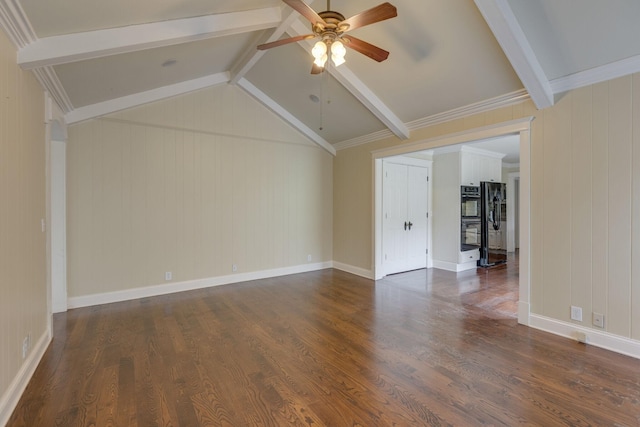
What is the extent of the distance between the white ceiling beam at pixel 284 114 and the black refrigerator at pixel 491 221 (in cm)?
363

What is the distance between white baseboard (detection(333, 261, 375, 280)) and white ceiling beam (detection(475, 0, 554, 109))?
3.64m

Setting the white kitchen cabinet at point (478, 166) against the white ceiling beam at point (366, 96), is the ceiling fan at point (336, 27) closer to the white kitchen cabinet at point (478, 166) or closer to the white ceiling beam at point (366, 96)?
the white ceiling beam at point (366, 96)

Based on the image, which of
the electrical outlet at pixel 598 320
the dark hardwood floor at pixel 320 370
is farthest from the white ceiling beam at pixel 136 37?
the electrical outlet at pixel 598 320

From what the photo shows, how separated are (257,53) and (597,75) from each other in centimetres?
381

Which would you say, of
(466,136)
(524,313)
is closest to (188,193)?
(466,136)

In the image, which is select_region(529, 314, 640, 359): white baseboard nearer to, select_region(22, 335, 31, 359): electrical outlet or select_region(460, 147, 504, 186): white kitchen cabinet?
select_region(460, 147, 504, 186): white kitchen cabinet

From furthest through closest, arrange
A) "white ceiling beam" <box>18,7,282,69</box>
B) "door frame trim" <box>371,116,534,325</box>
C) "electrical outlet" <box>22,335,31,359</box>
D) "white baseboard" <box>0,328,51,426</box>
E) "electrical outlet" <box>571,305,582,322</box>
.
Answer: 1. "door frame trim" <box>371,116,534,325</box>
2. "electrical outlet" <box>571,305,582,322</box>
3. "white ceiling beam" <box>18,7,282,69</box>
4. "electrical outlet" <box>22,335,31,359</box>
5. "white baseboard" <box>0,328,51,426</box>

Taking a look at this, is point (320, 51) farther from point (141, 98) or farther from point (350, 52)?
point (141, 98)

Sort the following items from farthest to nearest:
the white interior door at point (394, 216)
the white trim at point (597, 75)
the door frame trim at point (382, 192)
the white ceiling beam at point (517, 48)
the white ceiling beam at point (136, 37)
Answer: the white interior door at point (394, 216) < the door frame trim at point (382, 192) < the white trim at point (597, 75) < the white ceiling beam at point (517, 48) < the white ceiling beam at point (136, 37)

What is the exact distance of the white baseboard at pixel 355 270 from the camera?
565 centimetres

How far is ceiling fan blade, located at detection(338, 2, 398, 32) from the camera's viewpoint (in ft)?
6.79

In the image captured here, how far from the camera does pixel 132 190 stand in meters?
4.41

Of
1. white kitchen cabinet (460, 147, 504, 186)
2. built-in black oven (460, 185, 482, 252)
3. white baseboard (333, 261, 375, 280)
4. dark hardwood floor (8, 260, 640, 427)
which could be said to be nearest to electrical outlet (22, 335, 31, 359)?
dark hardwood floor (8, 260, 640, 427)

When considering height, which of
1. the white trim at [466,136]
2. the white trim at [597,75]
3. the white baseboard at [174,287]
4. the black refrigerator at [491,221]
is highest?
the white trim at [597,75]
